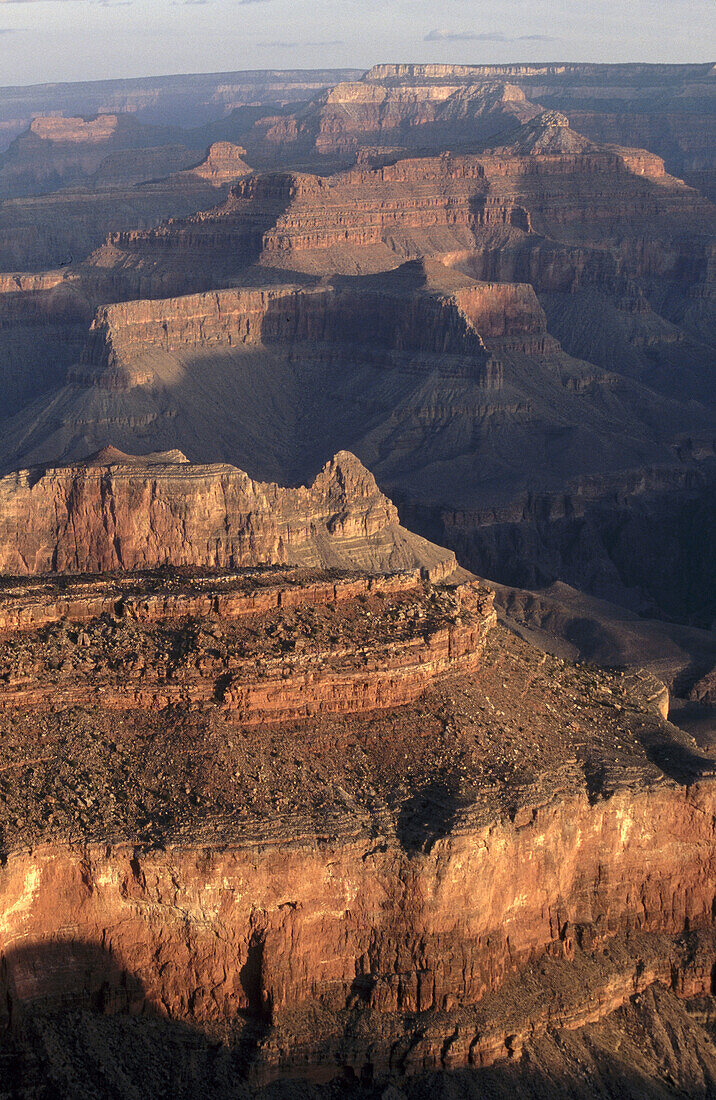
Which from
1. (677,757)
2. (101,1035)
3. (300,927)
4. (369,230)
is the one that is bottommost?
(369,230)

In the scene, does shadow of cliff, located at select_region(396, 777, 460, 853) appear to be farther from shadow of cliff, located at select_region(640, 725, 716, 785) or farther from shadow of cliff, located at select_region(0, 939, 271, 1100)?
shadow of cliff, located at select_region(640, 725, 716, 785)

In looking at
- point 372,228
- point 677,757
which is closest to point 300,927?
point 677,757

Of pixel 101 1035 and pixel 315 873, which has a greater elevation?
pixel 315 873

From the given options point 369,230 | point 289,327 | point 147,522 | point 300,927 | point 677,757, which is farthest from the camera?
point 369,230

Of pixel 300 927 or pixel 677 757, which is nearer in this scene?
pixel 300 927

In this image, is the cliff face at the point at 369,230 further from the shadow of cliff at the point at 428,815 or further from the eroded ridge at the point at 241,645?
the shadow of cliff at the point at 428,815

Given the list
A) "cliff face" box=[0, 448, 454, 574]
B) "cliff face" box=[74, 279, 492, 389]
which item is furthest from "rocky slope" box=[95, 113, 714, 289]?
"cliff face" box=[0, 448, 454, 574]

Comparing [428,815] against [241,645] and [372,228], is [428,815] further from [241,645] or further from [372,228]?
[372,228]

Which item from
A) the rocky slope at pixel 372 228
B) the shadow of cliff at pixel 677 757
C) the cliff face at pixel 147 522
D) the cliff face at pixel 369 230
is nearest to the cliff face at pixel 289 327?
the cliff face at pixel 369 230
